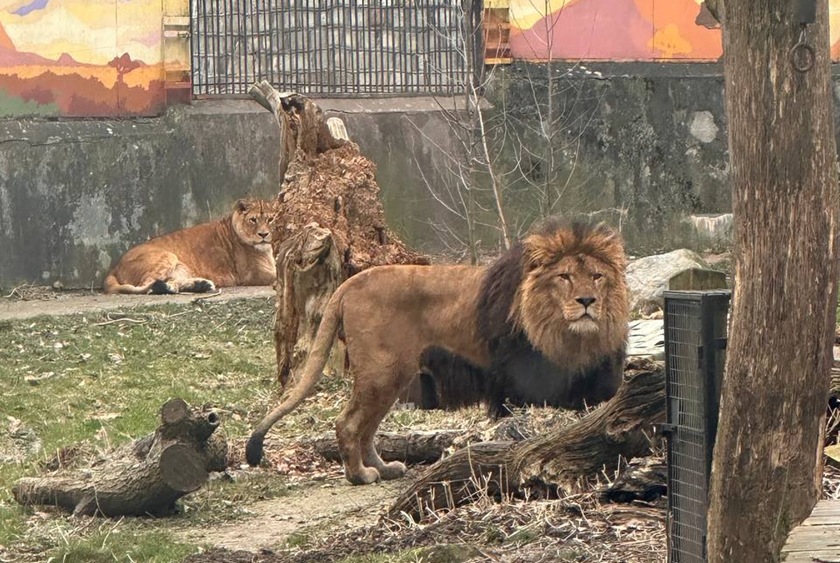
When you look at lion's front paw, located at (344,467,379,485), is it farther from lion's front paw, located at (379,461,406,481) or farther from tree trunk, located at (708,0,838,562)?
tree trunk, located at (708,0,838,562)

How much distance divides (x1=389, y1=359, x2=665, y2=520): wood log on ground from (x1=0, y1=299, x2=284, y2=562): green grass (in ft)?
3.53

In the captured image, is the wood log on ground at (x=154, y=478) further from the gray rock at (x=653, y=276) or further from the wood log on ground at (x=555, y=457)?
the gray rock at (x=653, y=276)

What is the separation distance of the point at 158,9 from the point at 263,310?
3608mm

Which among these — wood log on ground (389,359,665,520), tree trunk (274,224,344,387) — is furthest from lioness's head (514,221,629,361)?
tree trunk (274,224,344,387)

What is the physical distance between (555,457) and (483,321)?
5.63ft

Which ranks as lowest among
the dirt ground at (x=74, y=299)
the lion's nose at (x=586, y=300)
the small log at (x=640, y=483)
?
the small log at (x=640, y=483)

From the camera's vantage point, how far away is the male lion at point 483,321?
7.80m

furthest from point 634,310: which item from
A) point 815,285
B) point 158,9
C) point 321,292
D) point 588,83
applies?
point 815,285

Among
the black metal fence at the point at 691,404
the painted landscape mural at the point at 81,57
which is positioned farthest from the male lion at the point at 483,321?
the painted landscape mural at the point at 81,57

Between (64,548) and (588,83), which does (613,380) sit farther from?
(588,83)

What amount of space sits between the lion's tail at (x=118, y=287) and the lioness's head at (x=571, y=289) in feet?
23.9

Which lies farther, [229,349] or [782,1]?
[229,349]

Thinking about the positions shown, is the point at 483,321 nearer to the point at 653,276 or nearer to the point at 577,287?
the point at 577,287

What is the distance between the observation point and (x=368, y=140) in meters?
15.8
